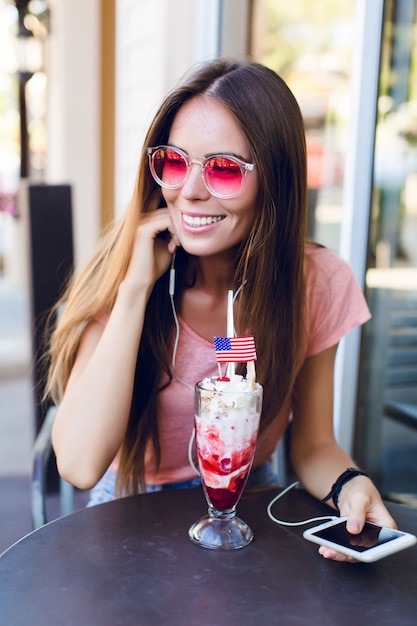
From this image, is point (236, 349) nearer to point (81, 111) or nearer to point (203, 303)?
point (203, 303)

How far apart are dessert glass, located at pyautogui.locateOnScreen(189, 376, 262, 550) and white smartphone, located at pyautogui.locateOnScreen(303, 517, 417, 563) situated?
0.13m

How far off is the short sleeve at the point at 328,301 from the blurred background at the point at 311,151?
625mm

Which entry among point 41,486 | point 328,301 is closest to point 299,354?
point 328,301

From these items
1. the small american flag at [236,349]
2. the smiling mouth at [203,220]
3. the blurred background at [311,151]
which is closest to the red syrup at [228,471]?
the small american flag at [236,349]

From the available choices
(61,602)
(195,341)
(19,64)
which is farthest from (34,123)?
(61,602)

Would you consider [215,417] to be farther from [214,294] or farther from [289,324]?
[214,294]

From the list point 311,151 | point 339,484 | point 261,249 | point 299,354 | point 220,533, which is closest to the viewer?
point 220,533

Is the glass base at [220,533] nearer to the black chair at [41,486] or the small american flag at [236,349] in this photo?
the small american flag at [236,349]

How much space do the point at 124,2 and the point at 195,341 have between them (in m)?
2.88

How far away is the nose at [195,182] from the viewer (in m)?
1.30

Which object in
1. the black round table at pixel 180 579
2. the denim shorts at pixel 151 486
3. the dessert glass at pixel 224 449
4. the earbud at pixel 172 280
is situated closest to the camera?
the black round table at pixel 180 579

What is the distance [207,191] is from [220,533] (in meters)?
0.57

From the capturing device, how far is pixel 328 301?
159 centimetres

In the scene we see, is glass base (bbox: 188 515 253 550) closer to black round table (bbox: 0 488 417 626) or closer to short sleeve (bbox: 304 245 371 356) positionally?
black round table (bbox: 0 488 417 626)
